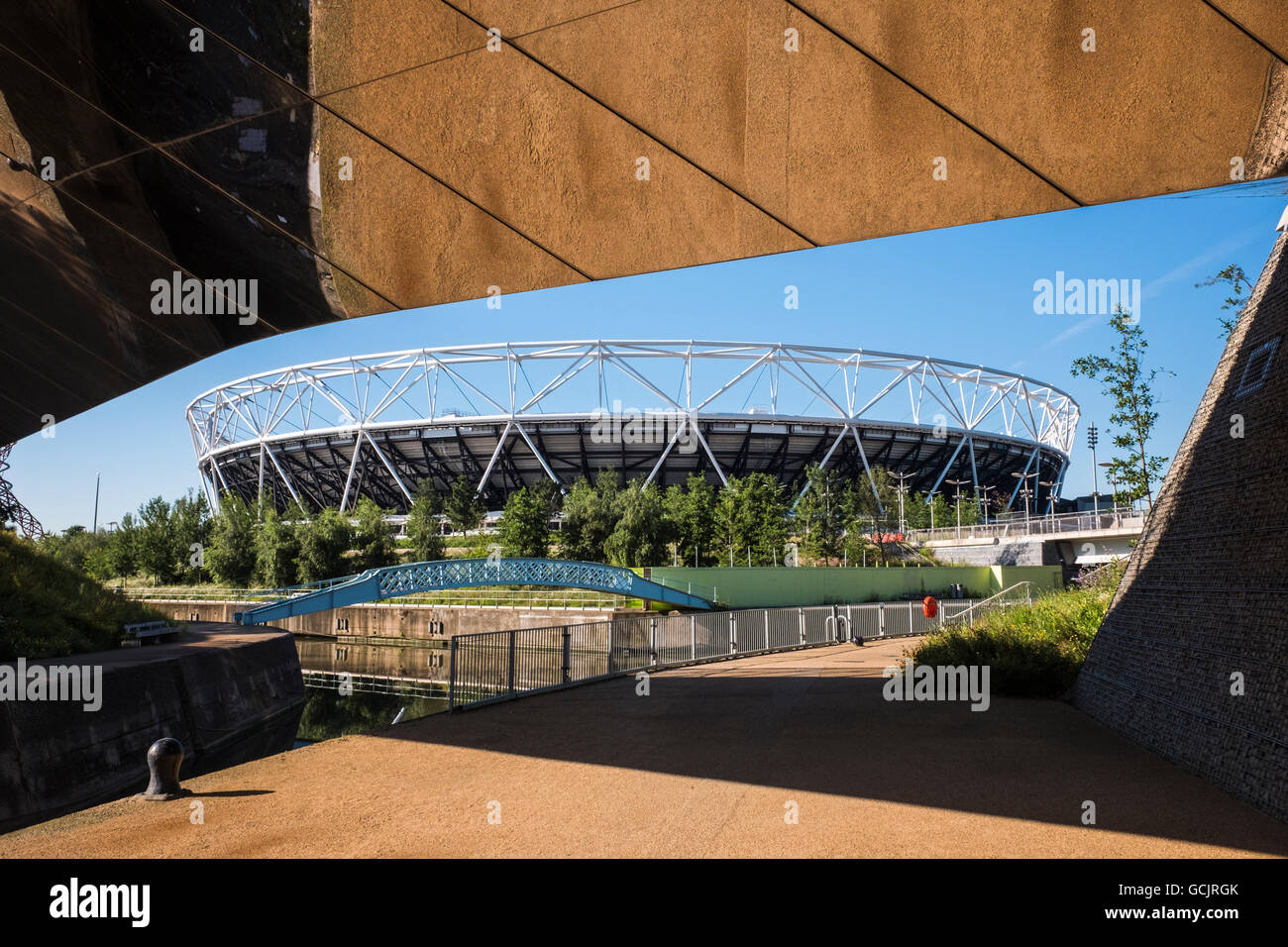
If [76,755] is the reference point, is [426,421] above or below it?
above

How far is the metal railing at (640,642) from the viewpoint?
11305 mm

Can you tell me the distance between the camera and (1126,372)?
15.1 m

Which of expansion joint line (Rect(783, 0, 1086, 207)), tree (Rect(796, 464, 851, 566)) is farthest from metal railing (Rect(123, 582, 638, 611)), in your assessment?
expansion joint line (Rect(783, 0, 1086, 207))

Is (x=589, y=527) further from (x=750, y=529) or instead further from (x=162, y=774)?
(x=162, y=774)

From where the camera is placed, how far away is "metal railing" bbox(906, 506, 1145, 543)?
1586 inches

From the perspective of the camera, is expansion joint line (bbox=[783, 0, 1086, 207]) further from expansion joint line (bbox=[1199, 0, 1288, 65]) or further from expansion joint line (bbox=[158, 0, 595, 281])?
expansion joint line (bbox=[158, 0, 595, 281])

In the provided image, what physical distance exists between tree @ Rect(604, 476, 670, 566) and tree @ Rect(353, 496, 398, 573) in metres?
13.9

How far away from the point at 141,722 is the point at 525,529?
31612 mm

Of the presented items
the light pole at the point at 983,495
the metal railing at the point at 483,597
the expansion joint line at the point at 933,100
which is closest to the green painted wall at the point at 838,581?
the metal railing at the point at 483,597

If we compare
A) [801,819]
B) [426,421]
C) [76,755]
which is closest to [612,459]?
[426,421]

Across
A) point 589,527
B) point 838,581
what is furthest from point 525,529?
point 838,581

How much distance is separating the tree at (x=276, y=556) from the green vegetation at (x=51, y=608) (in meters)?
31.1
